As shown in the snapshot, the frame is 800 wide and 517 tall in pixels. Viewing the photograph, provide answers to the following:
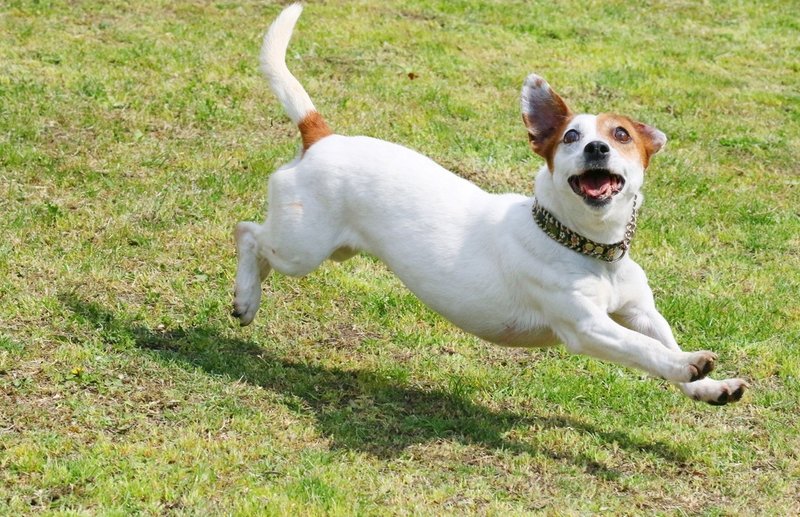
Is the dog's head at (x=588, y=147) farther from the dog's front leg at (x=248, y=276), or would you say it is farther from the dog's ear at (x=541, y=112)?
the dog's front leg at (x=248, y=276)

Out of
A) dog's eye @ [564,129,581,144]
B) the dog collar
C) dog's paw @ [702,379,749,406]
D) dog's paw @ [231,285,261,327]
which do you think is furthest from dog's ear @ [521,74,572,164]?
dog's paw @ [231,285,261,327]

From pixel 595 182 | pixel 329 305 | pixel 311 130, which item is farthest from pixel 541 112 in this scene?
pixel 329 305

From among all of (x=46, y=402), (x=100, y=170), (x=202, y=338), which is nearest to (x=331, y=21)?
Result: (x=100, y=170)

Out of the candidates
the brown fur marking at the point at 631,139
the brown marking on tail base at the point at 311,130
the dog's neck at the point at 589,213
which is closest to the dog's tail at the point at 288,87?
the brown marking on tail base at the point at 311,130

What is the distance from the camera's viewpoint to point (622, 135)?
5.24 meters

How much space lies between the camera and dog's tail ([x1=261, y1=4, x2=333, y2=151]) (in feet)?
20.6

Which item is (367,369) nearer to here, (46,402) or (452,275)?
(452,275)

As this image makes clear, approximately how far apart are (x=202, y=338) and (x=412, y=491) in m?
1.85

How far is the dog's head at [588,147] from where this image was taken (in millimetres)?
5035

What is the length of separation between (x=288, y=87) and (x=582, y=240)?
200cm

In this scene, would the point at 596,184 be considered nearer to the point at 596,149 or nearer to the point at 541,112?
the point at 596,149

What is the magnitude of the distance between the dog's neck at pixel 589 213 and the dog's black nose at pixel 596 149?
0.71 ft

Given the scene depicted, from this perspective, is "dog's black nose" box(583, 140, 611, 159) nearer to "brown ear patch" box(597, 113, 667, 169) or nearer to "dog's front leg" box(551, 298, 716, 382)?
"brown ear patch" box(597, 113, 667, 169)

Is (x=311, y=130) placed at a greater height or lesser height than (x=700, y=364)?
greater
